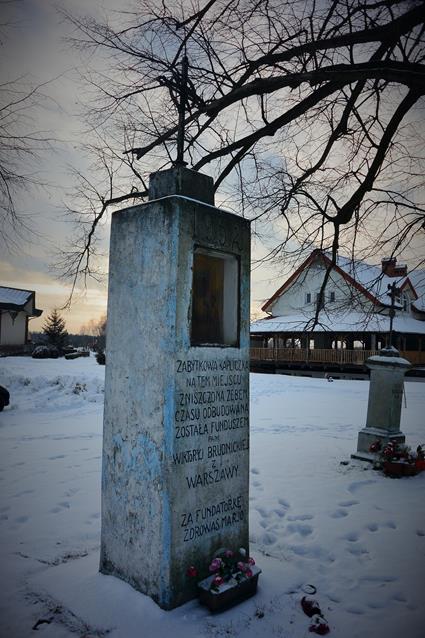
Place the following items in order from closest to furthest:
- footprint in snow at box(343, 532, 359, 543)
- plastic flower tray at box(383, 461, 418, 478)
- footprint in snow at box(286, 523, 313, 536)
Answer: footprint in snow at box(343, 532, 359, 543)
footprint in snow at box(286, 523, 313, 536)
plastic flower tray at box(383, 461, 418, 478)

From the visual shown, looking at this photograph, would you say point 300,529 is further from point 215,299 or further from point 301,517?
point 215,299

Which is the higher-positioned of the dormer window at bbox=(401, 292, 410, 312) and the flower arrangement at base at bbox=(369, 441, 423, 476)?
the dormer window at bbox=(401, 292, 410, 312)

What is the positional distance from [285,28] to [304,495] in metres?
5.21

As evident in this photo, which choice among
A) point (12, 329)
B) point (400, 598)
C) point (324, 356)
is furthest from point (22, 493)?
point (12, 329)

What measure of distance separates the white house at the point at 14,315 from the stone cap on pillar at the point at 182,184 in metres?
35.7

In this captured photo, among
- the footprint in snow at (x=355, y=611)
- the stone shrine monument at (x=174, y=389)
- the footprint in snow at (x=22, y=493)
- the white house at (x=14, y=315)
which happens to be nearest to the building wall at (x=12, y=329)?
the white house at (x=14, y=315)

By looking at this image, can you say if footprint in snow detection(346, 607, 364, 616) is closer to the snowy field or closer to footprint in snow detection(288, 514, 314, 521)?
the snowy field

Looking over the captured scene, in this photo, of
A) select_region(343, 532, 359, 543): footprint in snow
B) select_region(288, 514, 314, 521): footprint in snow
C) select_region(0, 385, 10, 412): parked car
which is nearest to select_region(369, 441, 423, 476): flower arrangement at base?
select_region(288, 514, 314, 521): footprint in snow

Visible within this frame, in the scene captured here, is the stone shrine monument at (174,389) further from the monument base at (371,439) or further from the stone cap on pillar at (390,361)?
the stone cap on pillar at (390,361)

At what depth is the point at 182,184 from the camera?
322 cm

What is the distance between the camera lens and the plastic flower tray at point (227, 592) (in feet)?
9.28

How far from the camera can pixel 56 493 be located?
16.6 ft

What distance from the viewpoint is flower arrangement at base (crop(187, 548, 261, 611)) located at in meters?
2.85

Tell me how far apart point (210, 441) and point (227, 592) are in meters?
0.99
